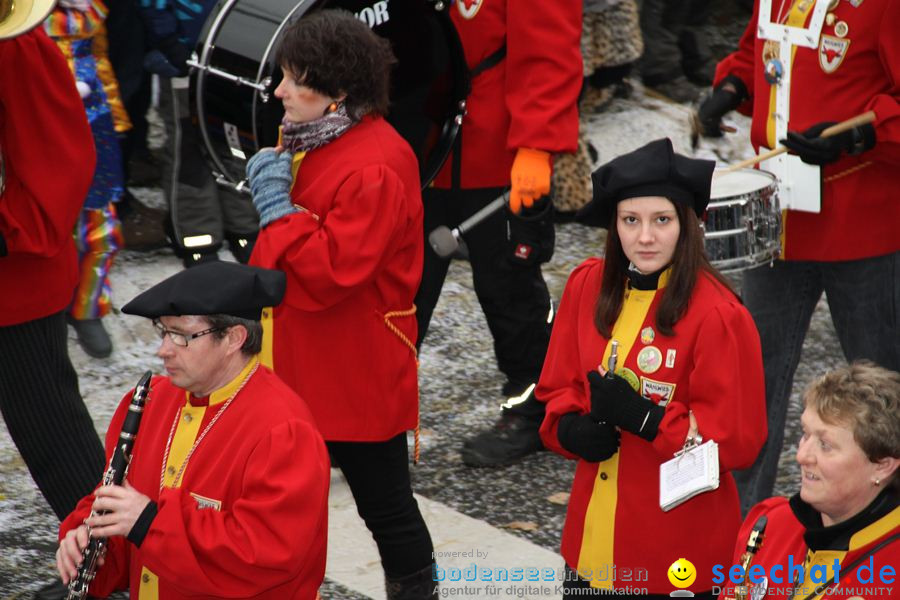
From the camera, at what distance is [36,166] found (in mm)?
4004

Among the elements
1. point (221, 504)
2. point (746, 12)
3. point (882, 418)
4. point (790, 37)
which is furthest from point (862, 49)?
point (746, 12)

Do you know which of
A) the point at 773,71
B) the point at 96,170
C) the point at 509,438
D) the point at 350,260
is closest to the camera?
the point at 350,260

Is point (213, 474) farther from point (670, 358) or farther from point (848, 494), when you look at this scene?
point (848, 494)

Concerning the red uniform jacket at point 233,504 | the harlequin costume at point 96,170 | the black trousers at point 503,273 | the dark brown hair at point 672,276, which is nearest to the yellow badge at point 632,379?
the dark brown hair at point 672,276

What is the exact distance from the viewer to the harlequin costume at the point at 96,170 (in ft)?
19.8

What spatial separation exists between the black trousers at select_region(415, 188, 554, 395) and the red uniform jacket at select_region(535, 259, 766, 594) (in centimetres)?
171

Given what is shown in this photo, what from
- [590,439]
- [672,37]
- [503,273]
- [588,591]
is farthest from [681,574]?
[672,37]

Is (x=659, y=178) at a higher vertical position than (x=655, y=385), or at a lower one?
higher

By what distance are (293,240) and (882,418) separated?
1.63 meters

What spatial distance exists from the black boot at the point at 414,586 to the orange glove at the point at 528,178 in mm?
→ 1412

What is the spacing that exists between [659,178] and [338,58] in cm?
99

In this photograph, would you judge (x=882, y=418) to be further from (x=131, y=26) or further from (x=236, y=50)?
(x=131, y=26)

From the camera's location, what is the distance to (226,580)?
9.67ft

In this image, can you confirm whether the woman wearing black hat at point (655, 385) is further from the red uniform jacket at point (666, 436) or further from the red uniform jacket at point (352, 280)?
the red uniform jacket at point (352, 280)
